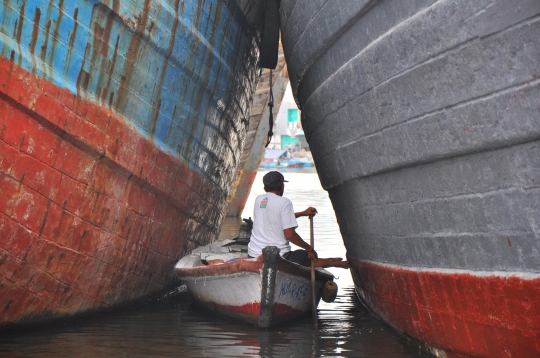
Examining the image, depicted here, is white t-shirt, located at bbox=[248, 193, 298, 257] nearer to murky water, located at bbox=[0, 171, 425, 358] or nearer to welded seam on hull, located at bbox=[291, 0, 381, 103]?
murky water, located at bbox=[0, 171, 425, 358]

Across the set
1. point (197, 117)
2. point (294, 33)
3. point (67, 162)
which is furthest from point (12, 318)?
point (294, 33)

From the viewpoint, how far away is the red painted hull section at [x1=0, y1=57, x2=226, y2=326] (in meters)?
6.06

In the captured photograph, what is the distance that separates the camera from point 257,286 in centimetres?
684

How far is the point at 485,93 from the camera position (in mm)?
4273

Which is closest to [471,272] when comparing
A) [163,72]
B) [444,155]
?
[444,155]

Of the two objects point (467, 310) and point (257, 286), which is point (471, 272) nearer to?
point (467, 310)

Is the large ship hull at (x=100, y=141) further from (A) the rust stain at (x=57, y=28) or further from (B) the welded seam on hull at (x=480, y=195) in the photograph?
(B) the welded seam on hull at (x=480, y=195)

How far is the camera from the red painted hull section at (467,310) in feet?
13.8

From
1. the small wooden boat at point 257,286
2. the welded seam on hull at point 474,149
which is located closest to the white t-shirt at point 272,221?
the small wooden boat at point 257,286

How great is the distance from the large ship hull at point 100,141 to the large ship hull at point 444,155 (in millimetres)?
1602

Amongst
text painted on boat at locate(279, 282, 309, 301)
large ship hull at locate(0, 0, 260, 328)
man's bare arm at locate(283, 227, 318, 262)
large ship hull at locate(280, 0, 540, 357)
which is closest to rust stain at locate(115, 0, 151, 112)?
large ship hull at locate(0, 0, 260, 328)

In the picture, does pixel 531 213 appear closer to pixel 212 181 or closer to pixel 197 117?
pixel 197 117

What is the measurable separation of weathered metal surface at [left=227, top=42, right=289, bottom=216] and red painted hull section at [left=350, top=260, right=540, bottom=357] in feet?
40.2

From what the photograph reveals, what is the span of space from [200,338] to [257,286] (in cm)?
64
